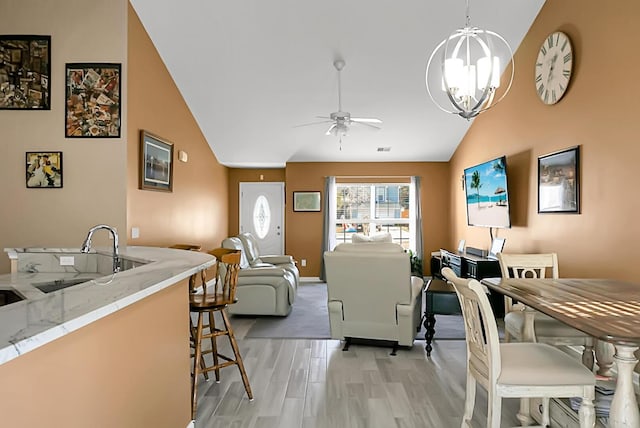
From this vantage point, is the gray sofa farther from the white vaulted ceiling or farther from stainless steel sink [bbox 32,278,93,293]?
stainless steel sink [bbox 32,278,93,293]

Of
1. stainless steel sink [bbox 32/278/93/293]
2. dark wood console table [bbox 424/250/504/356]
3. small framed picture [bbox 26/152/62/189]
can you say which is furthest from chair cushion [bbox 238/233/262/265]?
stainless steel sink [bbox 32/278/93/293]

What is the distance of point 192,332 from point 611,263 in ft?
10.7

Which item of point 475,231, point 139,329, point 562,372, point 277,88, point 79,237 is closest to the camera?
point 139,329

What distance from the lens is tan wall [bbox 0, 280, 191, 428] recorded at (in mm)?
1023

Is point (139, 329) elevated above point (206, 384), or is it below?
above

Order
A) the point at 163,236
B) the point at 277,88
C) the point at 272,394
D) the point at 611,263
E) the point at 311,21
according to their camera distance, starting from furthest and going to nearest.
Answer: the point at 277,88 < the point at 163,236 < the point at 311,21 < the point at 611,263 < the point at 272,394

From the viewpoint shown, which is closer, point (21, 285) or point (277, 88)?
point (21, 285)

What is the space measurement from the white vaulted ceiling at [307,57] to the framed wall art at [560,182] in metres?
1.49

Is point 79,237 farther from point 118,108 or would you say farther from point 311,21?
point 311,21

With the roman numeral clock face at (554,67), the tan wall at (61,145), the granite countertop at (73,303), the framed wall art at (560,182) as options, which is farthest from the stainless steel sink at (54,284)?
the roman numeral clock face at (554,67)

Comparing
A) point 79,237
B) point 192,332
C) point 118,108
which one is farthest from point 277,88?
point 192,332

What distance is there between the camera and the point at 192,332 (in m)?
3.14

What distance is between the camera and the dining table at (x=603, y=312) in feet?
5.21

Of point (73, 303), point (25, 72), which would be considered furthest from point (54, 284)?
point (25, 72)
